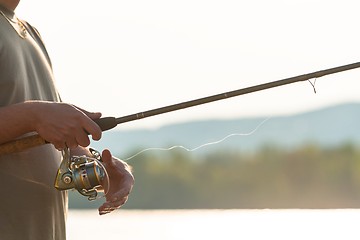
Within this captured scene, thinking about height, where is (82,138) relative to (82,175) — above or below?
above

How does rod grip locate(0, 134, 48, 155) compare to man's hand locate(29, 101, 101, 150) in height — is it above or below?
below

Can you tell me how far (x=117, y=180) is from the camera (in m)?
2.50

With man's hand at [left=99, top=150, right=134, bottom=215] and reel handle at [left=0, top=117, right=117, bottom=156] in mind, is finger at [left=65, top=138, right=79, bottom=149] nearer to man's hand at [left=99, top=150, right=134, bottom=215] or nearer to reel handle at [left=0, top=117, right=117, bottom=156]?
reel handle at [left=0, top=117, right=117, bottom=156]

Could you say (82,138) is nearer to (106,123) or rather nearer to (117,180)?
(106,123)

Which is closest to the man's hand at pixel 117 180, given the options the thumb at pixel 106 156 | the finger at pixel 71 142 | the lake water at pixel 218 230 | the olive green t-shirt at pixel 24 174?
the thumb at pixel 106 156

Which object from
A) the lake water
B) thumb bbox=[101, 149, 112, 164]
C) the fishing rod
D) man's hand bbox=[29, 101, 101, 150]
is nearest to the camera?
man's hand bbox=[29, 101, 101, 150]

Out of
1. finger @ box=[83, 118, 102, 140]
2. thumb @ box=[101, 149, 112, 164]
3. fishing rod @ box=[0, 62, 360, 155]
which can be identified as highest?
finger @ box=[83, 118, 102, 140]

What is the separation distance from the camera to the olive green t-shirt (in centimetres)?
225

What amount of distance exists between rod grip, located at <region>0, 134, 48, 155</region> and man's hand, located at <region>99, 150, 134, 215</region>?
0.21m

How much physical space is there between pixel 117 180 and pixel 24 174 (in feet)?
0.97

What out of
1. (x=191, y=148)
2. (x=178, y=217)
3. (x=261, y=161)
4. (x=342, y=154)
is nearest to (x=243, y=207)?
(x=261, y=161)

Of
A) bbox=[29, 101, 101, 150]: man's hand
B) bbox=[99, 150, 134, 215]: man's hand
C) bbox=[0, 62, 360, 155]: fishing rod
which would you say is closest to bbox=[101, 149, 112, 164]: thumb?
bbox=[99, 150, 134, 215]: man's hand

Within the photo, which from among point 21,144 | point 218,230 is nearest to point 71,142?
point 21,144

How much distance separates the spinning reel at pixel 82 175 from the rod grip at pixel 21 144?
6 centimetres
